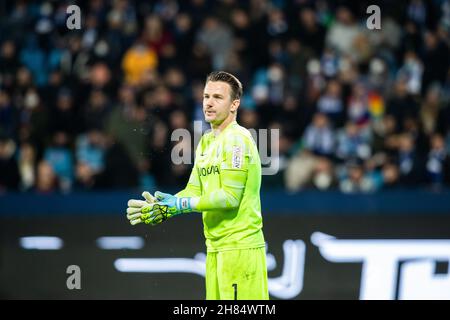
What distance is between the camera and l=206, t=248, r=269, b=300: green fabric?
22.7 feet

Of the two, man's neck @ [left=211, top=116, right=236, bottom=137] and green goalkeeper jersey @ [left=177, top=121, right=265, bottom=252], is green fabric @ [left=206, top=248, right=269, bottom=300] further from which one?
man's neck @ [left=211, top=116, right=236, bottom=137]

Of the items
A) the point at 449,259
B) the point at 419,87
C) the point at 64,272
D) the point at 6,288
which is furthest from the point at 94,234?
the point at 419,87

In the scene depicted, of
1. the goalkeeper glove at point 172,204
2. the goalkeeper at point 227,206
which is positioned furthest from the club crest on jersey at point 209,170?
the goalkeeper glove at point 172,204

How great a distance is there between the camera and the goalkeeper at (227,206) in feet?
22.6

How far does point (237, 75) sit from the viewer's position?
12977 millimetres

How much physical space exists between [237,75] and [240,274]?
6384 mm

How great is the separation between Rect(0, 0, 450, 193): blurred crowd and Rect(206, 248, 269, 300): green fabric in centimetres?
436

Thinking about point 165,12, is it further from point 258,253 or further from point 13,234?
point 258,253

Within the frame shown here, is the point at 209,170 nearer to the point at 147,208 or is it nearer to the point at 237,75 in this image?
the point at 147,208

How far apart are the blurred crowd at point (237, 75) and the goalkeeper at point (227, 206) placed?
4233 millimetres

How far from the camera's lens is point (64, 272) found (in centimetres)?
1096

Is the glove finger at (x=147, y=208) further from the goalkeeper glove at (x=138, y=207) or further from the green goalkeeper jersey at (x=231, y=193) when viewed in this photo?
the green goalkeeper jersey at (x=231, y=193)

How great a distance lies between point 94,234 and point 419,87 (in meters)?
5.16

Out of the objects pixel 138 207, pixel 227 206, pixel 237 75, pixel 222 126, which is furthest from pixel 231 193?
pixel 237 75
